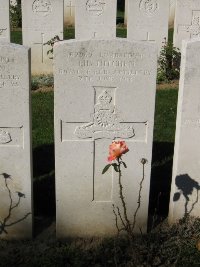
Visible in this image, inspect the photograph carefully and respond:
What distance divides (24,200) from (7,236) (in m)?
0.40

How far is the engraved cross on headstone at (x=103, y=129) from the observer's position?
4328 millimetres

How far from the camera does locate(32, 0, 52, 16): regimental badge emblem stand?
10008 mm

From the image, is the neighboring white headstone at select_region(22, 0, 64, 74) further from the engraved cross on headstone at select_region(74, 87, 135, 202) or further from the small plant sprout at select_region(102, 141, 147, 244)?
the small plant sprout at select_region(102, 141, 147, 244)

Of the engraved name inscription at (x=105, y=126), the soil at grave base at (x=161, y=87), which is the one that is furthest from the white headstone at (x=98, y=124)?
the soil at grave base at (x=161, y=87)

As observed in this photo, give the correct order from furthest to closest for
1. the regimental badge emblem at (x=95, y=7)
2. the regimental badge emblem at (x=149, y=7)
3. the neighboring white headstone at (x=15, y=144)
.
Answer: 1. the regimental badge emblem at (x=149, y=7)
2. the regimental badge emblem at (x=95, y=7)
3. the neighboring white headstone at (x=15, y=144)

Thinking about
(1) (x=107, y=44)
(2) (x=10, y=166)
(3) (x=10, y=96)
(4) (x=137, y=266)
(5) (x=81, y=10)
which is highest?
(5) (x=81, y=10)

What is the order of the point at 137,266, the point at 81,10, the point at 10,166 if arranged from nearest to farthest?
the point at 137,266 → the point at 10,166 → the point at 81,10

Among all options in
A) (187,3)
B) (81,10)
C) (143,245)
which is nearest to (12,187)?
(143,245)

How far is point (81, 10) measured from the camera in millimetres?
9711

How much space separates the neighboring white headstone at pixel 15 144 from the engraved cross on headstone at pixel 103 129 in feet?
1.62

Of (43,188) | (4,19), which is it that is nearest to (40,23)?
(4,19)

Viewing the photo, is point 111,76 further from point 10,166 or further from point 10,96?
point 10,166

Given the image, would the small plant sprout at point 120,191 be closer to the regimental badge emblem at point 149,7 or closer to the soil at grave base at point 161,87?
the soil at grave base at point 161,87

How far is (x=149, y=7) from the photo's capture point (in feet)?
32.6
